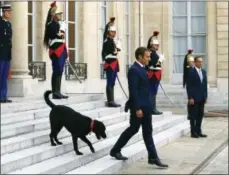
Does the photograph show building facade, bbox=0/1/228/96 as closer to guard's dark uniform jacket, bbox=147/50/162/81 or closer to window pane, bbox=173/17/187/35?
window pane, bbox=173/17/187/35

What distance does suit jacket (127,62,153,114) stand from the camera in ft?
27.7

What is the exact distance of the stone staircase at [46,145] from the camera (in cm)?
781

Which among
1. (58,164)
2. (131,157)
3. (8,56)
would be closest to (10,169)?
(58,164)

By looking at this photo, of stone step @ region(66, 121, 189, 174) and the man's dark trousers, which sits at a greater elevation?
the man's dark trousers

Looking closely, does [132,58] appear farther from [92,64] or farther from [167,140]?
[167,140]

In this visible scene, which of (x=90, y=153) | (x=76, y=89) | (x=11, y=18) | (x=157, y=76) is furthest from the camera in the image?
(x=76, y=89)

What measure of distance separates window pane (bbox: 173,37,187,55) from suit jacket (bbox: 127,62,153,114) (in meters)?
15.6

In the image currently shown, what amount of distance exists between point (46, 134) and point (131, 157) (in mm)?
1415

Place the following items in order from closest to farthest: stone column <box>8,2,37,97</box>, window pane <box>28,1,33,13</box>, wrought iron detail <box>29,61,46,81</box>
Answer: stone column <box>8,2,37,97</box> → wrought iron detail <box>29,61,46,81</box> → window pane <box>28,1,33,13</box>

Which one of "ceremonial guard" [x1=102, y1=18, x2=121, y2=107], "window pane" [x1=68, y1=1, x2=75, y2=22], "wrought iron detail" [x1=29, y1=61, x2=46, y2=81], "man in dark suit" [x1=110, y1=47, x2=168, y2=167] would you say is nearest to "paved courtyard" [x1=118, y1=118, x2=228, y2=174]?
"man in dark suit" [x1=110, y1=47, x2=168, y2=167]

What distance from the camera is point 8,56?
10.6 metres

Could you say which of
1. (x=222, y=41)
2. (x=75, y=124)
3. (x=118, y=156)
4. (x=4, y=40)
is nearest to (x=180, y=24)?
(x=222, y=41)

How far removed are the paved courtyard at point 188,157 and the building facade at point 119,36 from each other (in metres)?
3.50

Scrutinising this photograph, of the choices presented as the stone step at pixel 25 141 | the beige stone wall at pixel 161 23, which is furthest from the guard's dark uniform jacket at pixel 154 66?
the beige stone wall at pixel 161 23
